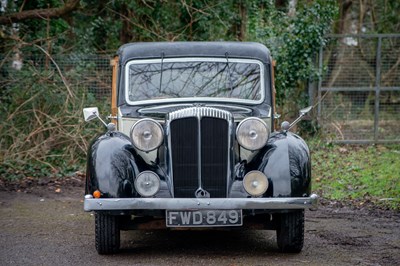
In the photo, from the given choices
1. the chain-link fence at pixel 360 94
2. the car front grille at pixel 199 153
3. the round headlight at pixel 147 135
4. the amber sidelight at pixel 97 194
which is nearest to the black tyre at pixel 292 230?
the car front grille at pixel 199 153

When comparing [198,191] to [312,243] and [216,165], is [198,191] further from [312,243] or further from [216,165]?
[312,243]

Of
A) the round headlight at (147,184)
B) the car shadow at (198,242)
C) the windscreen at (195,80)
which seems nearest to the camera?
the round headlight at (147,184)

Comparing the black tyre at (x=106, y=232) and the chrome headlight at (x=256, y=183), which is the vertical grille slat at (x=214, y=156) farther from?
the black tyre at (x=106, y=232)

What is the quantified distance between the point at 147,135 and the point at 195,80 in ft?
4.49

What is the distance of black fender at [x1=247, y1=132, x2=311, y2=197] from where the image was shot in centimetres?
638

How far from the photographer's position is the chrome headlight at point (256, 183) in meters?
6.35

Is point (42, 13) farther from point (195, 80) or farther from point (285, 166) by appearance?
point (285, 166)

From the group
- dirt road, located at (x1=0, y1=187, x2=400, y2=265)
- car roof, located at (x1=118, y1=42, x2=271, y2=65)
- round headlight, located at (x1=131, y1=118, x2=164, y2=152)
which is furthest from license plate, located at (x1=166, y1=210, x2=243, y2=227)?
car roof, located at (x1=118, y1=42, x2=271, y2=65)

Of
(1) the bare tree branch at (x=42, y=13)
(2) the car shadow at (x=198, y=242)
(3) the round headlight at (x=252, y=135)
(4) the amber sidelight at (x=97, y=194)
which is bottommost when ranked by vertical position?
(2) the car shadow at (x=198, y=242)

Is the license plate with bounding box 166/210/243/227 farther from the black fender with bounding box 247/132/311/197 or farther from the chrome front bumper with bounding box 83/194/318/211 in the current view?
the black fender with bounding box 247/132/311/197

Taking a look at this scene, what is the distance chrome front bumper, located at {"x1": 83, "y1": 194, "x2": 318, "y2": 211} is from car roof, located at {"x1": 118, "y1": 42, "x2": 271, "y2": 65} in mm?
2171

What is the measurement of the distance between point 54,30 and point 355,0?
10281 mm

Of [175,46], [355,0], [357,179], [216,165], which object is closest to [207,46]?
[175,46]

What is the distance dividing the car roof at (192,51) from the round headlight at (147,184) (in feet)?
6.36
